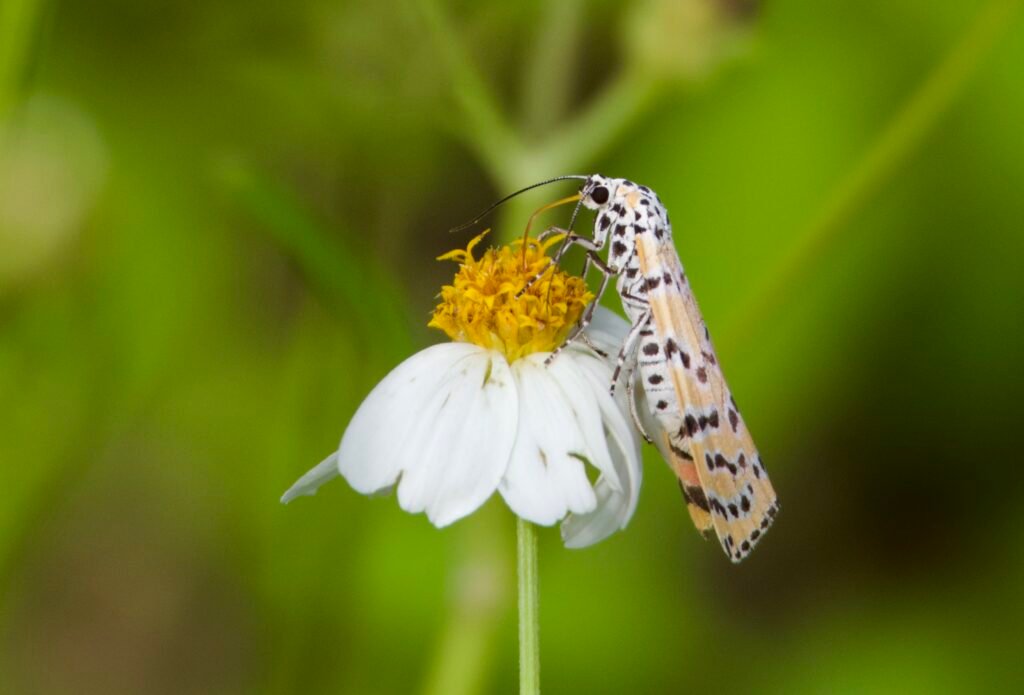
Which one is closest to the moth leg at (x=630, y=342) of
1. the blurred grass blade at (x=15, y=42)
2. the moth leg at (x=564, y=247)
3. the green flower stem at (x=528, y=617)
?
the moth leg at (x=564, y=247)

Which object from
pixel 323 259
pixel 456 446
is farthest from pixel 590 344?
pixel 323 259

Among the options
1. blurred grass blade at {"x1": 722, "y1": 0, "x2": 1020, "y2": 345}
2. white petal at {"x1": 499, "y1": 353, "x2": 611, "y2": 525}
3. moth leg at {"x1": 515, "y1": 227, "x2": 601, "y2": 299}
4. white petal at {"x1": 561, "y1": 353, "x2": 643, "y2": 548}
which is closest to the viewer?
white petal at {"x1": 499, "y1": 353, "x2": 611, "y2": 525}

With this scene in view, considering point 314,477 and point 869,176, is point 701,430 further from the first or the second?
point 869,176

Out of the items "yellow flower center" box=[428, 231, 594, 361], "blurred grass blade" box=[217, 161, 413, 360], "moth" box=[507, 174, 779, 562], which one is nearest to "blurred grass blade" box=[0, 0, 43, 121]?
"blurred grass blade" box=[217, 161, 413, 360]

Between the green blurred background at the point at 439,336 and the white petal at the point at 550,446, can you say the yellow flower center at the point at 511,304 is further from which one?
the green blurred background at the point at 439,336

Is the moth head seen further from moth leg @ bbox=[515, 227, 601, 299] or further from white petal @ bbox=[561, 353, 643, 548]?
white petal @ bbox=[561, 353, 643, 548]

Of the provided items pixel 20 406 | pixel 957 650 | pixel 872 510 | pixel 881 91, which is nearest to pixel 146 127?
pixel 20 406
